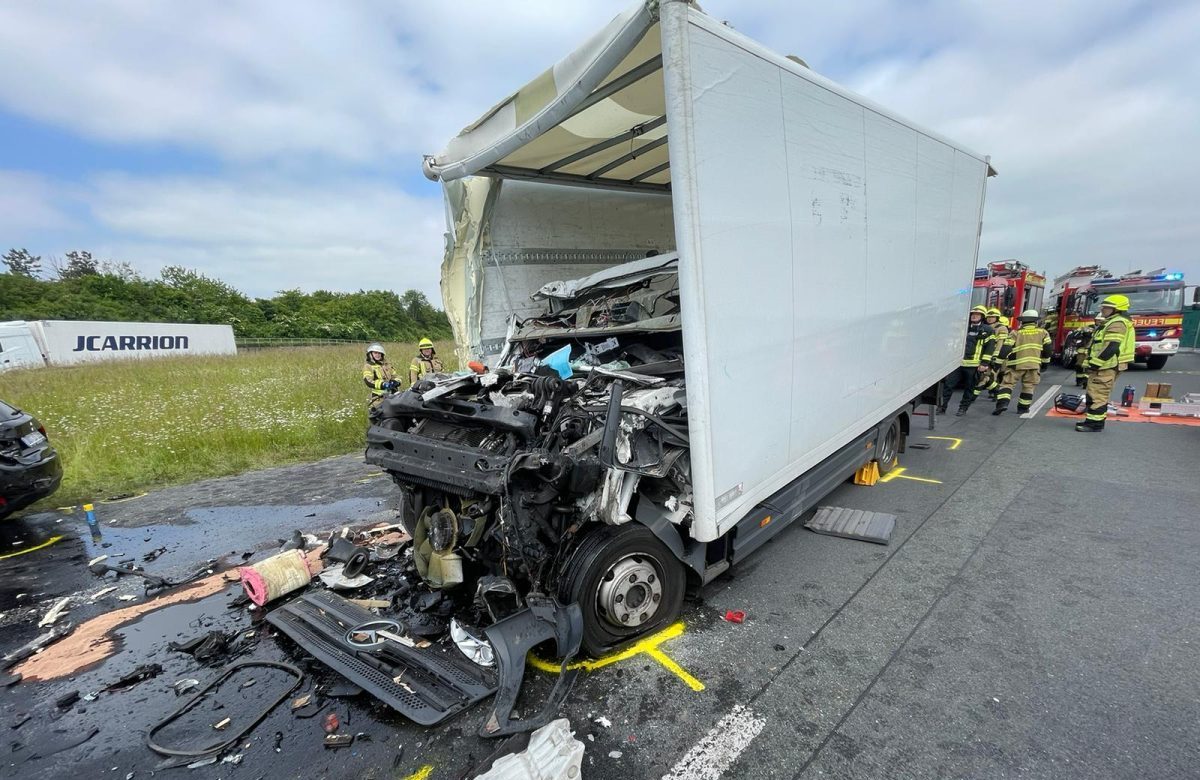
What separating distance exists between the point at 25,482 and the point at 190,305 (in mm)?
41703

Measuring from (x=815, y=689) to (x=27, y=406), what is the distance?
542 inches

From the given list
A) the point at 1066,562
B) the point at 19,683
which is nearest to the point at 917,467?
the point at 1066,562

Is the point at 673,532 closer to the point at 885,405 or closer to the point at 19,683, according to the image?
the point at 885,405

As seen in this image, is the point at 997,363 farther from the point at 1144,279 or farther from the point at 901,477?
the point at 1144,279

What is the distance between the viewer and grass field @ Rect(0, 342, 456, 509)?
6105 millimetres

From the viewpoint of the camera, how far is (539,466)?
86.0 inches

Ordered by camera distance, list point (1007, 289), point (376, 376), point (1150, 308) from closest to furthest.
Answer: point (376, 376) → point (1150, 308) → point (1007, 289)

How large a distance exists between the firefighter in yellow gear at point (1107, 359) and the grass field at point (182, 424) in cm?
1039

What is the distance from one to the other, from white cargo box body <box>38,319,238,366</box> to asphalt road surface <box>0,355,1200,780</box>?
79.9 ft

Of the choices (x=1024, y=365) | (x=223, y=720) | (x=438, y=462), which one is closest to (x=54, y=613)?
(x=223, y=720)

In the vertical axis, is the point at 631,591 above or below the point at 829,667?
above

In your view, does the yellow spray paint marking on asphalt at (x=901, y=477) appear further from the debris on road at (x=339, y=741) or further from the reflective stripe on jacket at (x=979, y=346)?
the debris on road at (x=339, y=741)

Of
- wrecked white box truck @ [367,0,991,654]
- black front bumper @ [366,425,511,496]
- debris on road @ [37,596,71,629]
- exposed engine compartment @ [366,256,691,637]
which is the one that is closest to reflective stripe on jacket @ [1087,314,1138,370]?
wrecked white box truck @ [367,0,991,654]

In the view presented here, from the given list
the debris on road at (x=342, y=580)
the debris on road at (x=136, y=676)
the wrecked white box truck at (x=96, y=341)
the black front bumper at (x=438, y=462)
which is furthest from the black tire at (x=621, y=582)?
the wrecked white box truck at (x=96, y=341)
